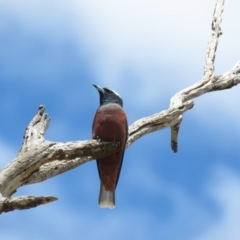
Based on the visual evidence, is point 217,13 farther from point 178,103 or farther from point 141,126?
point 141,126

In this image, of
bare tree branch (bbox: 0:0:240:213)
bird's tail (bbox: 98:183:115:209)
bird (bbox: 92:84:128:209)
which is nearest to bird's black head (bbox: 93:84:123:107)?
bird (bbox: 92:84:128:209)

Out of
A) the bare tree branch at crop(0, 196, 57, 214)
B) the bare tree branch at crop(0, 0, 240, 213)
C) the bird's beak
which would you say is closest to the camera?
the bare tree branch at crop(0, 196, 57, 214)

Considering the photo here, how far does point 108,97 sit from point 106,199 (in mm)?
1266

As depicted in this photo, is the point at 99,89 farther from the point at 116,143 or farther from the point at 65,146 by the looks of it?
the point at 65,146

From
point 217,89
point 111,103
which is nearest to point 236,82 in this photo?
point 217,89

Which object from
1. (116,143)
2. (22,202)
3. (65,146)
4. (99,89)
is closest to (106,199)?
(116,143)

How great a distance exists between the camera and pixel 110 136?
20.3 feet

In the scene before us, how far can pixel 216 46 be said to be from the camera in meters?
8.69

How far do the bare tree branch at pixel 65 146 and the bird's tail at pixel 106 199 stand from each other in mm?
461

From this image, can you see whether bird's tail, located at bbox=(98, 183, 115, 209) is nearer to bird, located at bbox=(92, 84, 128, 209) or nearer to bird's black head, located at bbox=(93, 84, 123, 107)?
bird, located at bbox=(92, 84, 128, 209)

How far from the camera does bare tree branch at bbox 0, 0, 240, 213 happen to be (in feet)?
17.4

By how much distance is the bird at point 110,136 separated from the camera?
621 centimetres

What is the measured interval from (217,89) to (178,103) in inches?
38.8

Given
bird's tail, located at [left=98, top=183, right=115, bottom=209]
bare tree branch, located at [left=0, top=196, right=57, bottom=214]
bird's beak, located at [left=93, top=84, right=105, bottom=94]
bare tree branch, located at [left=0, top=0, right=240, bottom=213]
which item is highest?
bird's beak, located at [left=93, top=84, right=105, bottom=94]
